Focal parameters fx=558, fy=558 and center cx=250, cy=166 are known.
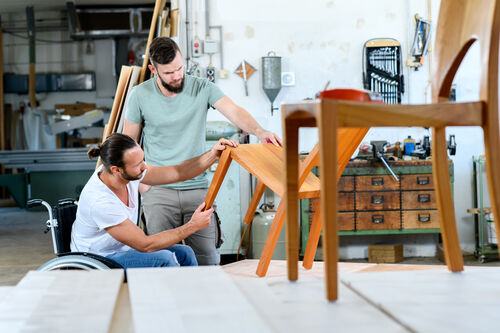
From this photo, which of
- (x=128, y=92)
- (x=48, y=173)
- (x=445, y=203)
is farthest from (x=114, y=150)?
(x=48, y=173)

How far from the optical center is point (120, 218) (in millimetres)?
2436

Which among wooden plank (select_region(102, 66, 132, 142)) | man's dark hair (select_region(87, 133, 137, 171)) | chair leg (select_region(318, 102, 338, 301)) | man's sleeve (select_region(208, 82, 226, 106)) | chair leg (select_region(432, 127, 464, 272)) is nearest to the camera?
chair leg (select_region(318, 102, 338, 301))

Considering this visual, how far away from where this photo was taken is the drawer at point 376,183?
5.21 metres

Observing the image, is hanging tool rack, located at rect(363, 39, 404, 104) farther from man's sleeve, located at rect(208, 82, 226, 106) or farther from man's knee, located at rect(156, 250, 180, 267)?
man's knee, located at rect(156, 250, 180, 267)

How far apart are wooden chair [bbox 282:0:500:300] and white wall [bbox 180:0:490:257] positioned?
4138mm

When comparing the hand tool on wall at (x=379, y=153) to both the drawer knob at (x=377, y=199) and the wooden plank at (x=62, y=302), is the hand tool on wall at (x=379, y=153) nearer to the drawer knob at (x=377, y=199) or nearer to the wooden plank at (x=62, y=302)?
the drawer knob at (x=377, y=199)

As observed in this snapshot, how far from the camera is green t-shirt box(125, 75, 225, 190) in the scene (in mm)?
2975

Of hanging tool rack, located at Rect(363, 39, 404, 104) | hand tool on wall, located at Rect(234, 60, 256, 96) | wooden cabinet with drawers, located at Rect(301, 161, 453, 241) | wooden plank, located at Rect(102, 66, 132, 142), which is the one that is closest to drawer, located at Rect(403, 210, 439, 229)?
wooden cabinet with drawers, located at Rect(301, 161, 453, 241)

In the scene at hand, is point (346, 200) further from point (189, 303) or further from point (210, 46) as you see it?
point (189, 303)

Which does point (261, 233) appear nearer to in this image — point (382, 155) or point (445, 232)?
point (382, 155)

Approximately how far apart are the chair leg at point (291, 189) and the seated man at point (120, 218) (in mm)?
983

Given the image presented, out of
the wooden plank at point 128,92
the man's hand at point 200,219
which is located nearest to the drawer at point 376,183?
the wooden plank at point 128,92

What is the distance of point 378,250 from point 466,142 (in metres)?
1.43

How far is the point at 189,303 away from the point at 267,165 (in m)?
1.06
